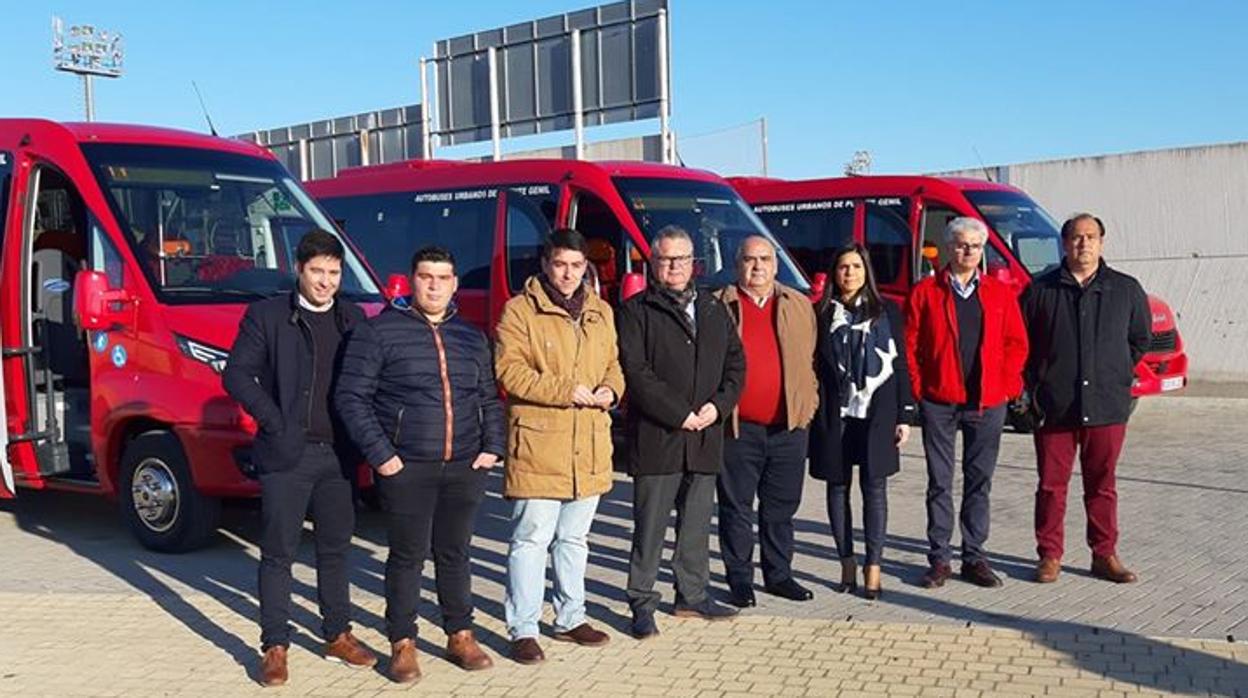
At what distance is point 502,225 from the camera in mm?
11852

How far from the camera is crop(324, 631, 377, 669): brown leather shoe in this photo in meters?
5.93

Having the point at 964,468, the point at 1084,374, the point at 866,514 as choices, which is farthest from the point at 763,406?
the point at 1084,374

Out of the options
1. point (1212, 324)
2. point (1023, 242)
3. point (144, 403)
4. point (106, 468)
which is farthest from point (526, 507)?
point (1212, 324)

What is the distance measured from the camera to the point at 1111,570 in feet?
23.6

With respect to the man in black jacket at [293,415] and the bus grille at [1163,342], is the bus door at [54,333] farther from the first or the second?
the bus grille at [1163,342]

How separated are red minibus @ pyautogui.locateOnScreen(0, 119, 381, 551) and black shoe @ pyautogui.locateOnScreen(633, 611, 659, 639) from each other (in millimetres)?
2615

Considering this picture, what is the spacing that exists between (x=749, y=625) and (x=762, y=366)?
48.3 inches

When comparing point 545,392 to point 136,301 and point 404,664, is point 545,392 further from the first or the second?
point 136,301

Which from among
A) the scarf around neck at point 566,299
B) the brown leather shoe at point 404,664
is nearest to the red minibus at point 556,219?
the scarf around neck at point 566,299

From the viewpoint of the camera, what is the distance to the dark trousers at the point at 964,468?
23.0 ft

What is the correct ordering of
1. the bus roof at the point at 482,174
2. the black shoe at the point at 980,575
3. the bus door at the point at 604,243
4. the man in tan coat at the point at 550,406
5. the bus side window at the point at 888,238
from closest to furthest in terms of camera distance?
the man in tan coat at the point at 550,406 < the black shoe at the point at 980,575 < the bus door at the point at 604,243 < the bus roof at the point at 482,174 < the bus side window at the point at 888,238

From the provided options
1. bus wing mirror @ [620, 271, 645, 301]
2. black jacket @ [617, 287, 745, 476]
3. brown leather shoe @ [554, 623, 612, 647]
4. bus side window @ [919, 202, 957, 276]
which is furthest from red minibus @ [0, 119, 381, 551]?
bus side window @ [919, 202, 957, 276]

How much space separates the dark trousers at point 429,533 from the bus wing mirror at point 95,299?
119 inches

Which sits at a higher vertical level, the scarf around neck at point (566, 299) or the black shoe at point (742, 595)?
the scarf around neck at point (566, 299)
